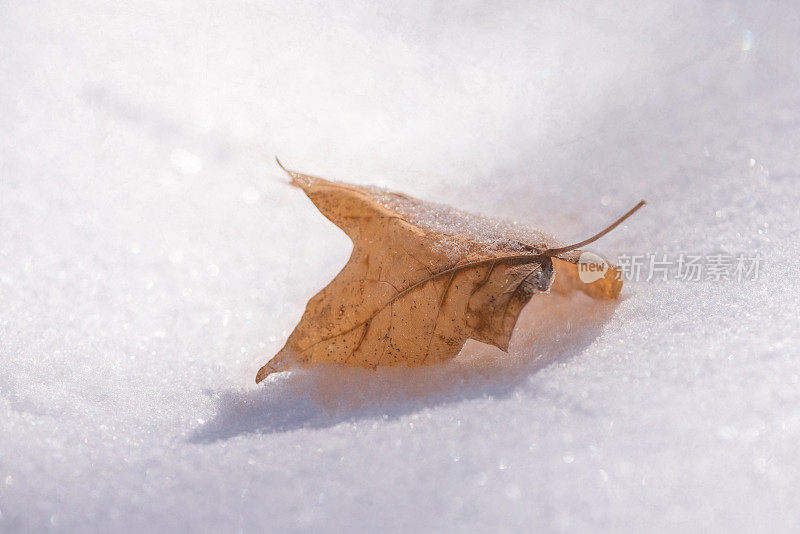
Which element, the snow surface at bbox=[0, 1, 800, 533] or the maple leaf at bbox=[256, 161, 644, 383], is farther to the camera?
the maple leaf at bbox=[256, 161, 644, 383]

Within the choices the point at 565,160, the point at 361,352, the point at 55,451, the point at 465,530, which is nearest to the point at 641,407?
the point at 465,530

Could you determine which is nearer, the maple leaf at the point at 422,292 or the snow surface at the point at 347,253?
the snow surface at the point at 347,253

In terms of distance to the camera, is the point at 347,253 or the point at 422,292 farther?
the point at 347,253

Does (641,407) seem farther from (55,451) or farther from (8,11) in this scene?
(8,11)
